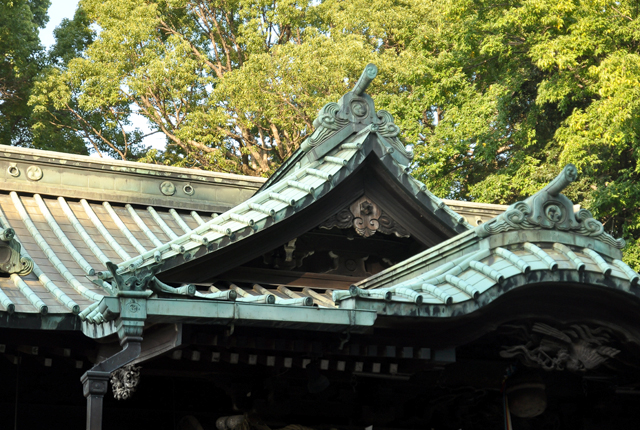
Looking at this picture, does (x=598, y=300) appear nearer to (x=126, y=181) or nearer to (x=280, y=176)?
(x=280, y=176)

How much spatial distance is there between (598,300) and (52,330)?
472 cm

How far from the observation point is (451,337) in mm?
7383

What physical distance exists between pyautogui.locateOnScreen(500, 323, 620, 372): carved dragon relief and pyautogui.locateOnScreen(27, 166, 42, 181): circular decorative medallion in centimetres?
582

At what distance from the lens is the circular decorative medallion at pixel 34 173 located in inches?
391

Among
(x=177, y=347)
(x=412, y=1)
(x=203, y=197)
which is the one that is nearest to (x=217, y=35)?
(x=412, y=1)

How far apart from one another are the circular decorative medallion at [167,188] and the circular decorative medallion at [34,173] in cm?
146

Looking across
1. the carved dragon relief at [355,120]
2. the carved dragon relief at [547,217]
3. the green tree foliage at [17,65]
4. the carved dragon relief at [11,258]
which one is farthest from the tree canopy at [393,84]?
the carved dragon relief at [11,258]

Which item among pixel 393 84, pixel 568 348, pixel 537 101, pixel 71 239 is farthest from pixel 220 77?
pixel 568 348

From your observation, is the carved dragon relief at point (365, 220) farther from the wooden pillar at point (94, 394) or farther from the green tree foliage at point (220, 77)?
the green tree foliage at point (220, 77)

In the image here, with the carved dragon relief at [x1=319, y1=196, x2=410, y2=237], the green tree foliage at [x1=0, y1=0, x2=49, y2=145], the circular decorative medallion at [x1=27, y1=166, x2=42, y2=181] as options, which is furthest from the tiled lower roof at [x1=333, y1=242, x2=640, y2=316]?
the green tree foliage at [x1=0, y1=0, x2=49, y2=145]

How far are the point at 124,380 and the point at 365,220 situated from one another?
2922mm

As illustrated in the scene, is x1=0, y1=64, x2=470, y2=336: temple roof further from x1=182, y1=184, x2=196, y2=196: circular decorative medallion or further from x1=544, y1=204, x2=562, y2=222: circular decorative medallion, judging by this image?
x1=544, y1=204, x2=562, y2=222: circular decorative medallion

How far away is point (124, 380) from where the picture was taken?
21.9 ft

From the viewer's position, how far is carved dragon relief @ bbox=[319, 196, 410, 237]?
27.1 ft
